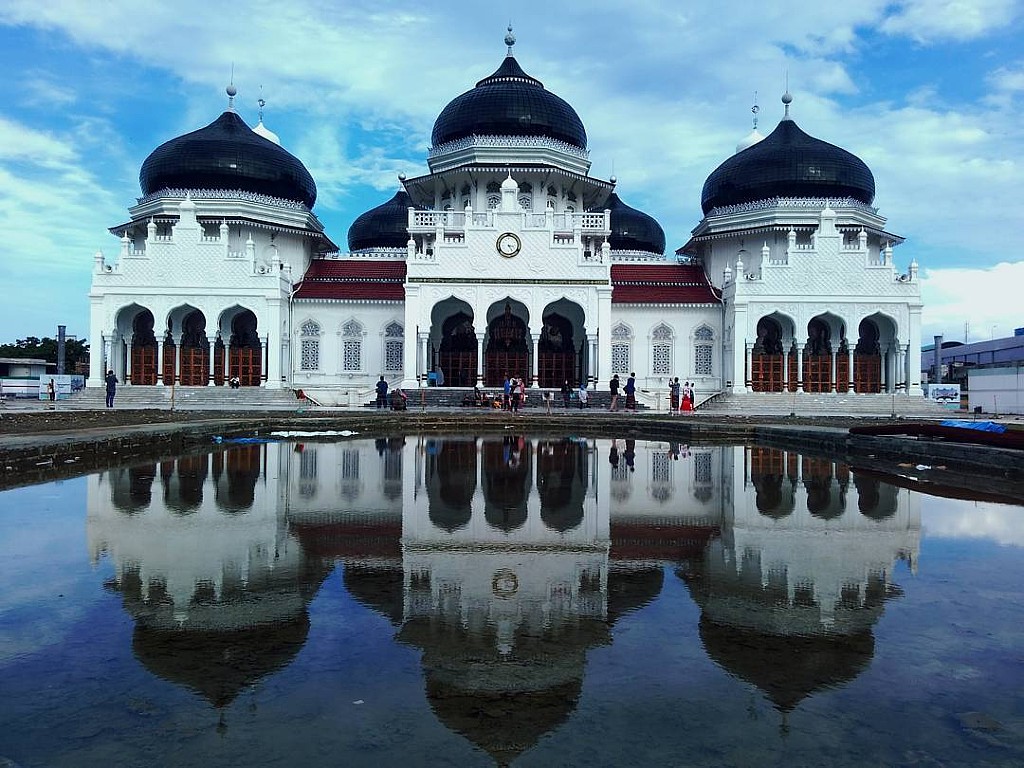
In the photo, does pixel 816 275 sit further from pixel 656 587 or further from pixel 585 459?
pixel 656 587

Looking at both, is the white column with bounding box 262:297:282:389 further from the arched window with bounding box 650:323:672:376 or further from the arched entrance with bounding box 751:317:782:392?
the arched entrance with bounding box 751:317:782:392

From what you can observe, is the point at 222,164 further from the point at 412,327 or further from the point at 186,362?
the point at 412,327

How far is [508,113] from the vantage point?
34.3 meters

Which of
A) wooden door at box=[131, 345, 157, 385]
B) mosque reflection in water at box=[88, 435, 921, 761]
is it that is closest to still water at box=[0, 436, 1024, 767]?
mosque reflection in water at box=[88, 435, 921, 761]

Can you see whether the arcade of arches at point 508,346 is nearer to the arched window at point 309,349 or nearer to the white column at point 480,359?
the white column at point 480,359

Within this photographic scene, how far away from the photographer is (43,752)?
2428 mm

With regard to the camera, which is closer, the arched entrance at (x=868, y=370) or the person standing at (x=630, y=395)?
the person standing at (x=630, y=395)

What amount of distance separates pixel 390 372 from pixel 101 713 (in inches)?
1209

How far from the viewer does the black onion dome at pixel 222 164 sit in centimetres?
3403

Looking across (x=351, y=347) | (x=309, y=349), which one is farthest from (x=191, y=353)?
(x=351, y=347)

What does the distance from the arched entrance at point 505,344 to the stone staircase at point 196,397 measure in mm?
8631

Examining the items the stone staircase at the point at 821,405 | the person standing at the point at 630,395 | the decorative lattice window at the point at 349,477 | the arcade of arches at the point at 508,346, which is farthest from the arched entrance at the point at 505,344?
the decorative lattice window at the point at 349,477

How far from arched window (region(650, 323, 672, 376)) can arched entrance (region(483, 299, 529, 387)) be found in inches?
219

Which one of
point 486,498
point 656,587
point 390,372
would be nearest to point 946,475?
point 486,498
